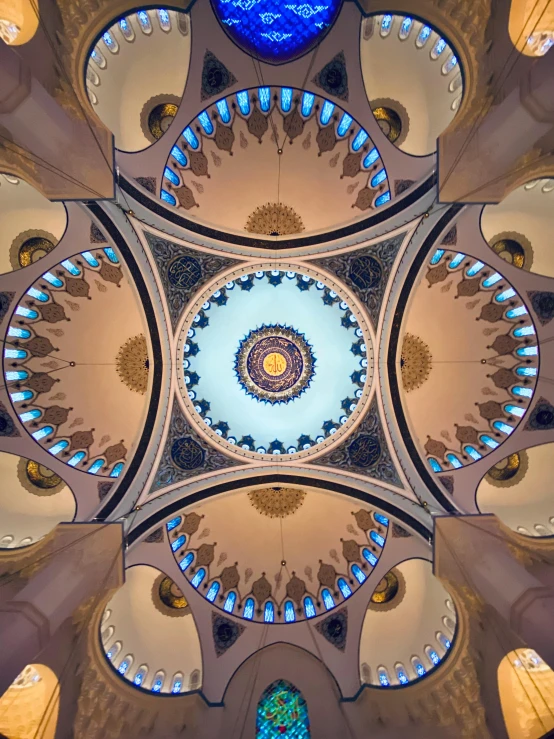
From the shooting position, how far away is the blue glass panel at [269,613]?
11.4m

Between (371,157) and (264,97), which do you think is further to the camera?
(371,157)

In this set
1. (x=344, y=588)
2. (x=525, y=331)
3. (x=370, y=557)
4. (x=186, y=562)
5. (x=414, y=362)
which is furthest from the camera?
(x=414, y=362)

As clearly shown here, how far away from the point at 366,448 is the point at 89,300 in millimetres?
9179

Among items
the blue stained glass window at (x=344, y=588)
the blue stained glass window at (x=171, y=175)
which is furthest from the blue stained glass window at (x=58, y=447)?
the blue stained glass window at (x=344, y=588)

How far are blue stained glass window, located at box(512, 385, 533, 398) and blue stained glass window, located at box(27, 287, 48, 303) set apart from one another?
13522 millimetres

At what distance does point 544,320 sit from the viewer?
1008cm

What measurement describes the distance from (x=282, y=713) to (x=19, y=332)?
12544 mm

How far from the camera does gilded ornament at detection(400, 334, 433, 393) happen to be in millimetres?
11516

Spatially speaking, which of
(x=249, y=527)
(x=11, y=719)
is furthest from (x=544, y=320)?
(x=11, y=719)

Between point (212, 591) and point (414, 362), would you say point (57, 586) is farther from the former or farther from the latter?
point (414, 362)

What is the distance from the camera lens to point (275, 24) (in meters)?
8.11

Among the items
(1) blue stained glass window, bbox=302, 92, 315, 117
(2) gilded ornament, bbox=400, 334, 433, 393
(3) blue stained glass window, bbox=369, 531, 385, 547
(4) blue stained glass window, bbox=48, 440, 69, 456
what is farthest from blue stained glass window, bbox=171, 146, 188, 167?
(3) blue stained glass window, bbox=369, 531, 385, 547

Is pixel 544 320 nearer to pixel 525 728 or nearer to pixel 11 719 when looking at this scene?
pixel 525 728

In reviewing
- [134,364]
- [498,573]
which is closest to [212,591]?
[134,364]
